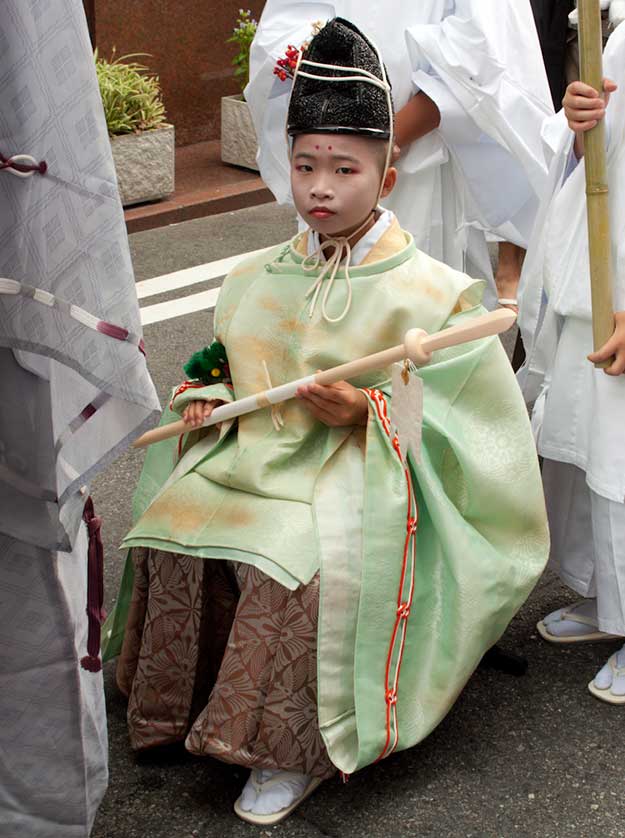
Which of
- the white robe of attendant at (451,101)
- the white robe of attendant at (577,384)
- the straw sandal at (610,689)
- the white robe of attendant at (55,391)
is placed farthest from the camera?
the white robe of attendant at (451,101)

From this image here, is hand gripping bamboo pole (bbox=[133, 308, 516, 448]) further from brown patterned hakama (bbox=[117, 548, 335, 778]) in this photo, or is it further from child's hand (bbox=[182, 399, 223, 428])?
brown patterned hakama (bbox=[117, 548, 335, 778])

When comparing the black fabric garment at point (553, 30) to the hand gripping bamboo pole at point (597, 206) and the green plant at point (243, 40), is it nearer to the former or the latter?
the green plant at point (243, 40)

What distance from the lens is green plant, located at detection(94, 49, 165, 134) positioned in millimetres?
7609

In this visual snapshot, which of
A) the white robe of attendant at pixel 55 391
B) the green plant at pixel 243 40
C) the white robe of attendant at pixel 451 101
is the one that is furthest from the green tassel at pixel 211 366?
the green plant at pixel 243 40

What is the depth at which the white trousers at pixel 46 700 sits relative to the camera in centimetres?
247

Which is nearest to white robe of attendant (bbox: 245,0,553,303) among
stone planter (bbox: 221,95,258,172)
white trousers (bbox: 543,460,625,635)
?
white trousers (bbox: 543,460,625,635)

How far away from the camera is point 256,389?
3.08 m

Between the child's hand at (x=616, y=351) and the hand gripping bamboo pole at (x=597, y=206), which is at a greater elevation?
the hand gripping bamboo pole at (x=597, y=206)

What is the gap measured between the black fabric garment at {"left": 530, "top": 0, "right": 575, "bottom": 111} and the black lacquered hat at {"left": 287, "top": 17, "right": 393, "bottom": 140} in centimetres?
360

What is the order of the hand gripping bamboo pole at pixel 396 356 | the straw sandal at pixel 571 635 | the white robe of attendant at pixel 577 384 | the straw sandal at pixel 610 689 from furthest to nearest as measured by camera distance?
the straw sandal at pixel 571 635 → the straw sandal at pixel 610 689 → the white robe of attendant at pixel 577 384 → the hand gripping bamboo pole at pixel 396 356

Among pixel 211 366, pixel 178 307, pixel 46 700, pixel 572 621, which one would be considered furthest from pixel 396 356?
pixel 178 307

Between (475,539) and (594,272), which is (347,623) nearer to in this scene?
(475,539)

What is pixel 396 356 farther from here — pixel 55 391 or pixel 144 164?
pixel 144 164

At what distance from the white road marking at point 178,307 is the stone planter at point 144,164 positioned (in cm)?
140
